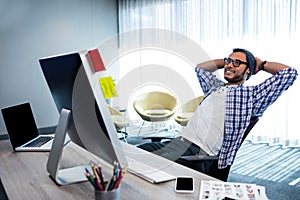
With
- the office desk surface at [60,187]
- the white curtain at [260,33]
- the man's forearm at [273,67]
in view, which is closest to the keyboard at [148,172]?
the office desk surface at [60,187]

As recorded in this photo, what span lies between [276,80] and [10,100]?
14.1 ft

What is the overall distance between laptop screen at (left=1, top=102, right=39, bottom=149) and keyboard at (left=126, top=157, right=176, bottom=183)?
704mm

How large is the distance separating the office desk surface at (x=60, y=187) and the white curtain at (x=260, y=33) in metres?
3.31

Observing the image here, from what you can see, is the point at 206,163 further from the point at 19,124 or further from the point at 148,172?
the point at 19,124

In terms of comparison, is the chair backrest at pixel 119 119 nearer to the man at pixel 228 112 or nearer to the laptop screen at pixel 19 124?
the man at pixel 228 112

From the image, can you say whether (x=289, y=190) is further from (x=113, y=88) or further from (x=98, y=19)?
(x=98, y=19)

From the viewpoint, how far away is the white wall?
5.19 meters

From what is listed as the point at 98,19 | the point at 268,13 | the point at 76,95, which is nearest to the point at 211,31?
the point at 268,13

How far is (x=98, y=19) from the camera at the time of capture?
607cm

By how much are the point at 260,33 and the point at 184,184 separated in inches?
146

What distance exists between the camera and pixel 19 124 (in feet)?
6.35

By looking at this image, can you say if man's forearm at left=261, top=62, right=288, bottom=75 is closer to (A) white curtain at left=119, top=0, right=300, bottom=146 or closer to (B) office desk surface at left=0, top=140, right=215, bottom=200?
(B) office desk surface at left=0, top=140, right=215, bottom=200

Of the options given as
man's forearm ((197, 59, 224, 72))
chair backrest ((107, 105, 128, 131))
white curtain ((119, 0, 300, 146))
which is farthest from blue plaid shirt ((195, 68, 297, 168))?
Result: white curtain ((119, 0, 300, 146))

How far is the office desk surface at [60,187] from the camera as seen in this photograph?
126 cm
